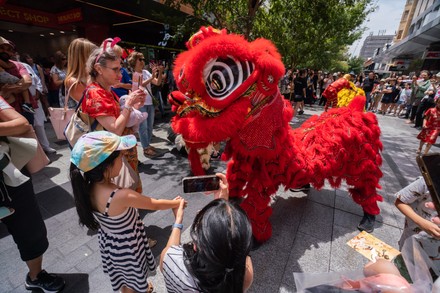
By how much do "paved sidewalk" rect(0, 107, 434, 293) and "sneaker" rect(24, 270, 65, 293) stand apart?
10 centimetres

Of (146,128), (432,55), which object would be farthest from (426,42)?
(146,128)

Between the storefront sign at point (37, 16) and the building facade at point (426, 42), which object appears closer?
the storefront sign at point (37, 16)

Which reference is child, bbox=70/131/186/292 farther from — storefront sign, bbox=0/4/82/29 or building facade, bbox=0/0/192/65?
storefront sign, bbox=0/4/82/29

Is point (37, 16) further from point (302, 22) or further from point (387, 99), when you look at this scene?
point (387, 99)

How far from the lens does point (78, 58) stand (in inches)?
76.0

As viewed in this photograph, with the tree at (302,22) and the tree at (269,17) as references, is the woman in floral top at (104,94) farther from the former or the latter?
the tree at (302,22)

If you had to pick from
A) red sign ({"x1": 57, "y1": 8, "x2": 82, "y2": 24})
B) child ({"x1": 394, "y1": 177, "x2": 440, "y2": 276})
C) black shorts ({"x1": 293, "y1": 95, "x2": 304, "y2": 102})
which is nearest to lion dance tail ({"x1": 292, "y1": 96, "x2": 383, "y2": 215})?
child ({"x1": 394, "y1": 177, "x2": 440, "y2": 276})

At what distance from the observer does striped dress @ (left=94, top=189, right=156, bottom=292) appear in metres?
1.31

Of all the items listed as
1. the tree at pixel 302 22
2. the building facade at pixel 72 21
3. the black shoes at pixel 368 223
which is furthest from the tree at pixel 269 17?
the black shoes at pixel 368 223

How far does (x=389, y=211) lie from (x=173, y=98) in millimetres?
2985

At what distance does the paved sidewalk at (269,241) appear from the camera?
1849 mm

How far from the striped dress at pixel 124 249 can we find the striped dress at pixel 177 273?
15.5 inches

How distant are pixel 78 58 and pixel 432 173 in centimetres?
256

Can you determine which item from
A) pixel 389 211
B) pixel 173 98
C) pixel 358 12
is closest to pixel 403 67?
pixel 358 12
